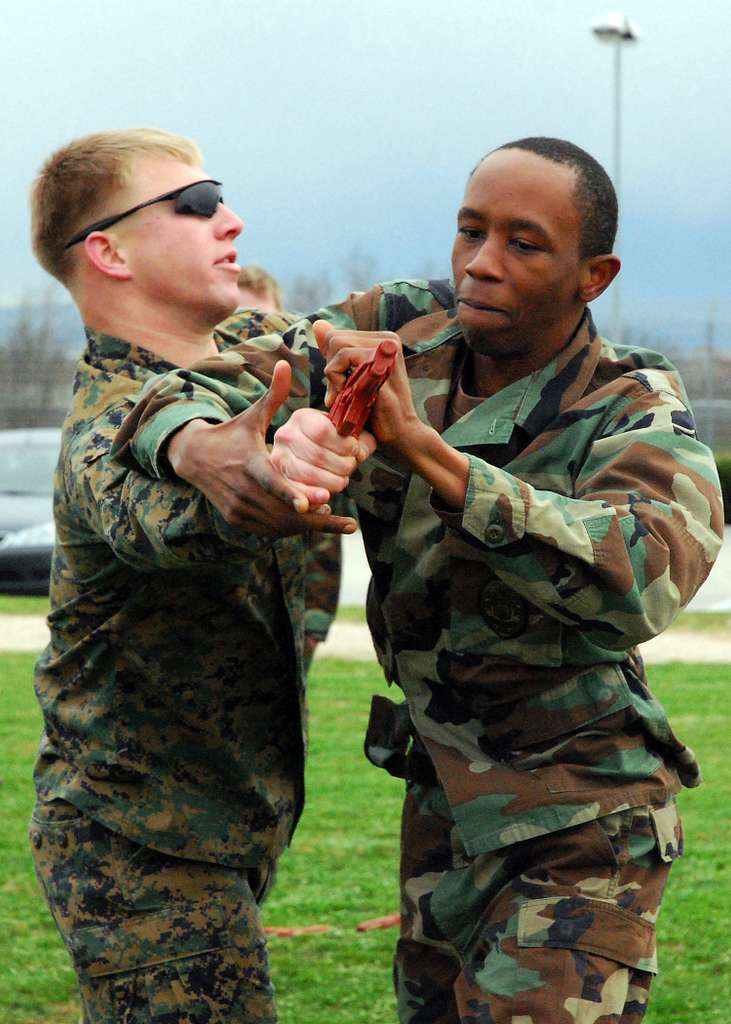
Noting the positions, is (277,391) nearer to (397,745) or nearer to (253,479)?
(253,479)

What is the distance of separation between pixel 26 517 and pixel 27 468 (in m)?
1.59

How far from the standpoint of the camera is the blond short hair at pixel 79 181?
4.05 metres

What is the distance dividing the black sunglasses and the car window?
14.3m

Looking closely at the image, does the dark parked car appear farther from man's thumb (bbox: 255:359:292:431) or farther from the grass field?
man's thumb (bbox: 255:359:292:431)

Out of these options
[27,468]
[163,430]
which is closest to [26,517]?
[27,468]

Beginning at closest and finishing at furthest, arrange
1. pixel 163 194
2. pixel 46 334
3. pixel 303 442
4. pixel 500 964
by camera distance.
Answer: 1. pixel 303 442
2. pixel 500 964
3. pixel 163 194
4. pixel 46 334

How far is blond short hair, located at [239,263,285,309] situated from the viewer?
6.99 metres

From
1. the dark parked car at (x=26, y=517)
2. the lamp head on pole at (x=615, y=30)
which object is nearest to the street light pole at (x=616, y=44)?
the lamp head on pole at (x=615, y=30)

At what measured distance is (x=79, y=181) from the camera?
13.3 ft

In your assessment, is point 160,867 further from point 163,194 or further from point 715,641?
point 715,641

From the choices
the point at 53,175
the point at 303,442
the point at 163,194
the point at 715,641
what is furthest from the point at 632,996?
the point at 715,641

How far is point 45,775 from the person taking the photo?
372 centimetres

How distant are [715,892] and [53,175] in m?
4.17

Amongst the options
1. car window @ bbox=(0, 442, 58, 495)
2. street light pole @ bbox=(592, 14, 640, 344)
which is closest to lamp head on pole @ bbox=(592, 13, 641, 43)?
street light pole @ bbox=(592, 14, 640, 344)
